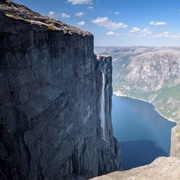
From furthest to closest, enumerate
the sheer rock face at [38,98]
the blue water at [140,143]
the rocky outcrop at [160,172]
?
the blue water at [140,143], the sheer rock face at [38,98], the rocky outcrop at [160,172]

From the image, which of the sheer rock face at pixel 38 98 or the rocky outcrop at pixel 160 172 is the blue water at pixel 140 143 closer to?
the sheer rock face at pixel 38 98

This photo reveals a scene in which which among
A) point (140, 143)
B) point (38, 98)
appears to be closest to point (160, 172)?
point (38, 98)

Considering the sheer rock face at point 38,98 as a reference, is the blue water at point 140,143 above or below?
below

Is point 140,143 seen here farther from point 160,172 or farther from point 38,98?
point 160,172

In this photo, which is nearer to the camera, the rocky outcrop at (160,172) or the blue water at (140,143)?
the rocky outcrop at (160,172)

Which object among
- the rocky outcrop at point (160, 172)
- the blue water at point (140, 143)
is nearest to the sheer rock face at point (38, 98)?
the rocky outcrop at point (160, 172)

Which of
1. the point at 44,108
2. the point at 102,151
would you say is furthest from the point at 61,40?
the point at 102,151

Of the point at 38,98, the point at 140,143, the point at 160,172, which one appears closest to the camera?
the point at 160,172

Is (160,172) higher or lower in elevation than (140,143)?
higher

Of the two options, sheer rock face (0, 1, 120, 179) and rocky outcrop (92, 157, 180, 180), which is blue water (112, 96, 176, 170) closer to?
sheer rock face (0, 1, 120, 179)

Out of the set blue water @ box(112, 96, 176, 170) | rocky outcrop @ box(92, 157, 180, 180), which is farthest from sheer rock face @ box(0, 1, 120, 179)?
blue water @ box(112, 96, 176, 170)
